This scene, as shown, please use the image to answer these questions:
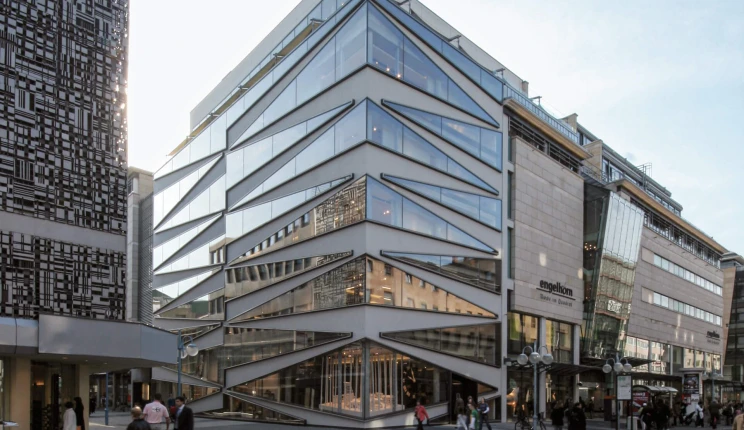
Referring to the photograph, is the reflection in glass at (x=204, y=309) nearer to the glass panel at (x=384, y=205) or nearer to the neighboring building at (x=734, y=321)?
the glass panel at (x=384, y=205)

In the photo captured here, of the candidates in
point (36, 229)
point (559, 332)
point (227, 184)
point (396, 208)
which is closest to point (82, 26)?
point (36, 229)

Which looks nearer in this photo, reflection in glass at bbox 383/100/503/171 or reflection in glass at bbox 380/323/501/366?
reflection in glass at bbox 380/323/501/366

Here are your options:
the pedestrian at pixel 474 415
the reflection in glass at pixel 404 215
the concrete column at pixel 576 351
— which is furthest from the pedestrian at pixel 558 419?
the concrete column at pixel 576 351

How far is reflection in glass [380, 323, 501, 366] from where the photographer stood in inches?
1481

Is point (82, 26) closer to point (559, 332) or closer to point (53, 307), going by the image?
point (53, 307)

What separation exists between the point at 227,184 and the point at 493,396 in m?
21.8

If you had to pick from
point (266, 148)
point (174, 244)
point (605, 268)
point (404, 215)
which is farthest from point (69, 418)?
point (605, 268)

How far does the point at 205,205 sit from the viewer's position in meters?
52.0

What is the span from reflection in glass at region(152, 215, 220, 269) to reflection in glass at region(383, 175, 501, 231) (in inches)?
665

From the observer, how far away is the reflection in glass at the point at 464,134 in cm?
3931

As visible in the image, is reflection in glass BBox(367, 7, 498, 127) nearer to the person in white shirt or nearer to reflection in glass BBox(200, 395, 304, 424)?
reflection in glass BBox(200, 395, 304, 424)

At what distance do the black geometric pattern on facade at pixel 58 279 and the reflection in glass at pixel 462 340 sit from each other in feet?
51.3

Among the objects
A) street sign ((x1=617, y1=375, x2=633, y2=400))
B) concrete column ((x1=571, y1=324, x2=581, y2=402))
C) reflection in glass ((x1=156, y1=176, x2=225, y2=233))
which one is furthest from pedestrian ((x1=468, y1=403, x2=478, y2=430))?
reflection in glass ((x1=156, y1=176, x2=225, y2=233))

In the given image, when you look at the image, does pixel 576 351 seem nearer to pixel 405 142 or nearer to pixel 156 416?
pixel 405 142
